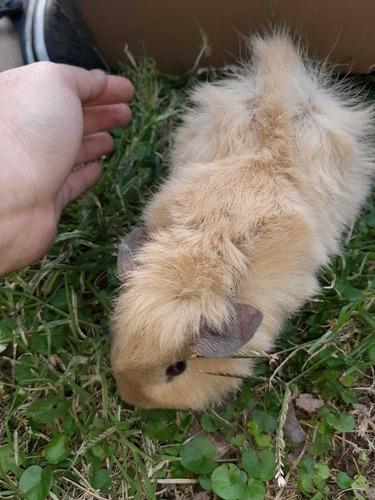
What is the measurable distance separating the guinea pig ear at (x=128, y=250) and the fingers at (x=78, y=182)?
0.61 metres

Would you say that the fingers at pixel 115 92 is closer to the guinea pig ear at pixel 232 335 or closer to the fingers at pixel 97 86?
the fingers at pixel 97 86

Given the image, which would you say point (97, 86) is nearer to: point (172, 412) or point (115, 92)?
point (115, 92)

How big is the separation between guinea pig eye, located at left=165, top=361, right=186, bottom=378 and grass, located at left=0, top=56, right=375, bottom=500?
311 millimetres

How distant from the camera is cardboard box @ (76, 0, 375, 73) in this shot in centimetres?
238

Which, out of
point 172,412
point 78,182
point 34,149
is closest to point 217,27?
point 78,182

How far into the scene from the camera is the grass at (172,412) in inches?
79.8

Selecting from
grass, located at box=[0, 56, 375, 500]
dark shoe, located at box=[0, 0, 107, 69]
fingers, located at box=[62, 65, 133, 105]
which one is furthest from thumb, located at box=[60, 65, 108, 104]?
grass, located at box=[0, 56, 375, 500]

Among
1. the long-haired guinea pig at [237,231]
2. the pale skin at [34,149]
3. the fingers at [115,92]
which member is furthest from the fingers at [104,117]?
the long-haired guinea pig at [237,231]

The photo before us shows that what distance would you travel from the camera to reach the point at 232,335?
1.65m

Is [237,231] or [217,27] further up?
[217,27]

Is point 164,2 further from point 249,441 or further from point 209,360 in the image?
point 249,441

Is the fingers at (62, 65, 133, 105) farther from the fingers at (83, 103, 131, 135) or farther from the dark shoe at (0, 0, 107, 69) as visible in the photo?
the dark shoe at (0, 0, 107, 69)

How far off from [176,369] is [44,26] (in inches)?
68.6

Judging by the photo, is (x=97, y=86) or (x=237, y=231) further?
(x=97, y=86)
